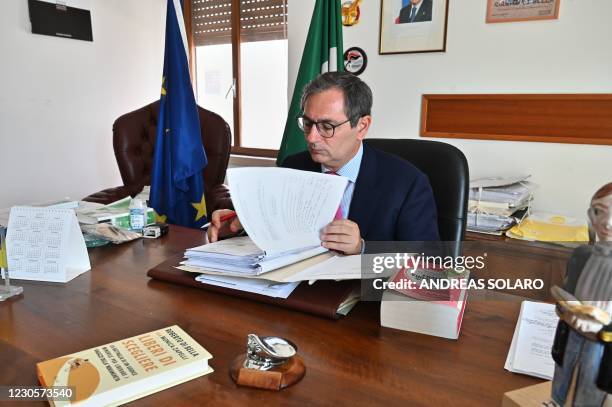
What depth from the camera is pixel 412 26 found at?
7.37 ft

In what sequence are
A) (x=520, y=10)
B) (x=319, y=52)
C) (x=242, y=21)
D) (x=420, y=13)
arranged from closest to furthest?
1. (x=520, y=10)
2. (x=420, y=13)
3. (x=319, y=52)
4. (x=242, y=21)

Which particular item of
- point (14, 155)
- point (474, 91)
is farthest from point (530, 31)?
point (14, 155)

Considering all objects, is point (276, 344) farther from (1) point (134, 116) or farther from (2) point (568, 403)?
(1) point (134, 116)

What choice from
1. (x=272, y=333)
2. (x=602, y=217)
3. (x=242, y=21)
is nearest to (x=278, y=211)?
(x=272, y=333)

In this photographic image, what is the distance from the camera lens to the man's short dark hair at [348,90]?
4.15 ft

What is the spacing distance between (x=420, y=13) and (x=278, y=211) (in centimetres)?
171

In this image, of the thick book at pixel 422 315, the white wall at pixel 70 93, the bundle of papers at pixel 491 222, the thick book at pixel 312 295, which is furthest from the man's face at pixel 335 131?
the white wall at pixel 70 93

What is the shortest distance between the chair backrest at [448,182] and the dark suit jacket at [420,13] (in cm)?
109

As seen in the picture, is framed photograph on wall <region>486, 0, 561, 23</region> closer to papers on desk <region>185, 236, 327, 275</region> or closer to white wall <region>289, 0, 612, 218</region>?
white wall <region>289, 0, 612, 218</region>

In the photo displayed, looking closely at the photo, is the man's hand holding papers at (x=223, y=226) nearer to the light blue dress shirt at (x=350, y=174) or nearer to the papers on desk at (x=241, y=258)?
the papers on desk at (x=241, y=258)

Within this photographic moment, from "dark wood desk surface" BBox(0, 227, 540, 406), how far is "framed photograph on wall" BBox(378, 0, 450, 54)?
5.42 ft

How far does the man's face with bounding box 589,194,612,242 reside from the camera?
370mm

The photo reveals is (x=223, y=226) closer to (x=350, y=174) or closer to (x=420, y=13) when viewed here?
(x=350, y=174)

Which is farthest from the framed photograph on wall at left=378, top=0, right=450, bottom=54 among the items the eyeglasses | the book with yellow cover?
the book with yellow cover
